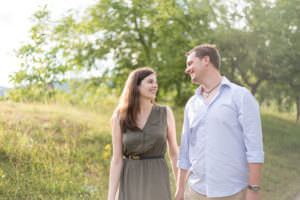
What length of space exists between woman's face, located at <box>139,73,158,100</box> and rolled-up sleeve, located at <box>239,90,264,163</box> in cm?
137

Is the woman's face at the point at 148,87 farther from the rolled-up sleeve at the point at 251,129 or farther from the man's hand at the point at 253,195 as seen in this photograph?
the man's hand at the point at 253,195

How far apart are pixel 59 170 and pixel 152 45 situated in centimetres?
1003

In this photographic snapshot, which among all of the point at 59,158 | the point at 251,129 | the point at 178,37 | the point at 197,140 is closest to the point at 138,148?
the point at 197,140

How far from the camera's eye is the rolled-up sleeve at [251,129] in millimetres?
2402

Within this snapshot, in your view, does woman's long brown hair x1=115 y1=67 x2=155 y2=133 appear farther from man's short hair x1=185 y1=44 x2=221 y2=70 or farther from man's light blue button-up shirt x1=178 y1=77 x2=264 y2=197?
man's light blue button-up shirt x1=178 y1=77 x2=264 y2=197

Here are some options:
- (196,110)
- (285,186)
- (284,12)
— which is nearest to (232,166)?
(196,110)

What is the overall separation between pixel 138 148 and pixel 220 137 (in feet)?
4.10

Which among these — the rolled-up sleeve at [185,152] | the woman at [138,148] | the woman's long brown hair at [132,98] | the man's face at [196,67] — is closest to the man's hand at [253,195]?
the rolled-up sleeve at [185,152]

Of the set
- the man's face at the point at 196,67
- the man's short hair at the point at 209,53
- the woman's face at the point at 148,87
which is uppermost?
the man's short hair at the point at 209,53

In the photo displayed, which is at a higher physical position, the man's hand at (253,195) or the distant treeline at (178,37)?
the distant treeline at (178,37)

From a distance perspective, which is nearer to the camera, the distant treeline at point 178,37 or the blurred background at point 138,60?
the blurred background at point 138,60

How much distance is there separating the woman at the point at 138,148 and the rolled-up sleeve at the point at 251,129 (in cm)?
133

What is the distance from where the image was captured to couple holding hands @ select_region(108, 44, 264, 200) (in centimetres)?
248

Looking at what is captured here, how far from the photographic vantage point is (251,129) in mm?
2412
